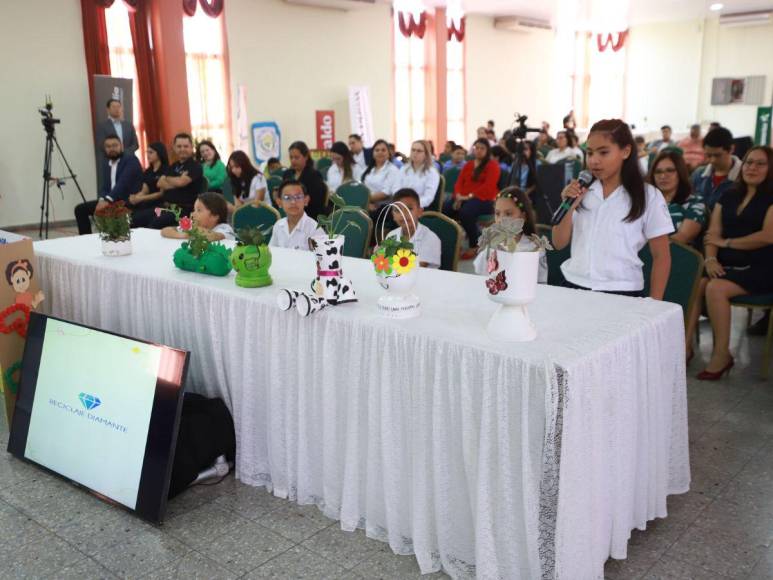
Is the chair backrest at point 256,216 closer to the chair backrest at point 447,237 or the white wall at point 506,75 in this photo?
the chair backrest at point 447,237

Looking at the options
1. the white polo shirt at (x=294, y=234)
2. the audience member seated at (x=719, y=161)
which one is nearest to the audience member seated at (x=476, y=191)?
the audience member seated at (x=719, y=161)

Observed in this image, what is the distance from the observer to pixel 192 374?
2.77 m

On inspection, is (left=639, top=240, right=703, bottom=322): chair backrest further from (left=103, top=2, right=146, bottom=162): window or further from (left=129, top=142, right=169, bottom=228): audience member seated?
A: (left=103, top=2, right=146, bottom=162): window

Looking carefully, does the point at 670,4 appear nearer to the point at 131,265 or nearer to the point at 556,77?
the point at 556,77

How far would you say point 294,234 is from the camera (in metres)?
3.93

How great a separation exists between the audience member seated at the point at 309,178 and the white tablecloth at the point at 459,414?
9.61ft

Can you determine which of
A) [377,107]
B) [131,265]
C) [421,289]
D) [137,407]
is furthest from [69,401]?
[377,107]

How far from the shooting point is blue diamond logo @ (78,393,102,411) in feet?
8.21

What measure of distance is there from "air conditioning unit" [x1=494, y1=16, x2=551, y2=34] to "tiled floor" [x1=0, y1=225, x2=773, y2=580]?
14.2 meters

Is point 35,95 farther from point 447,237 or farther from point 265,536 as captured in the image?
point 265,536

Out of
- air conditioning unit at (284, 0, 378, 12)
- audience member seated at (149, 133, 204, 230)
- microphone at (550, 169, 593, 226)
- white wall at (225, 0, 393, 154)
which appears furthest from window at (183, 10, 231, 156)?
microphone at (550, 169, 593, 226)

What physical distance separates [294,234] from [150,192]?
2884mm

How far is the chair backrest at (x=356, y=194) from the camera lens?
5.55 metres

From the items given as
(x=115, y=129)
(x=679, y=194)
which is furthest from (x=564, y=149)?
(x=679, y=194)
